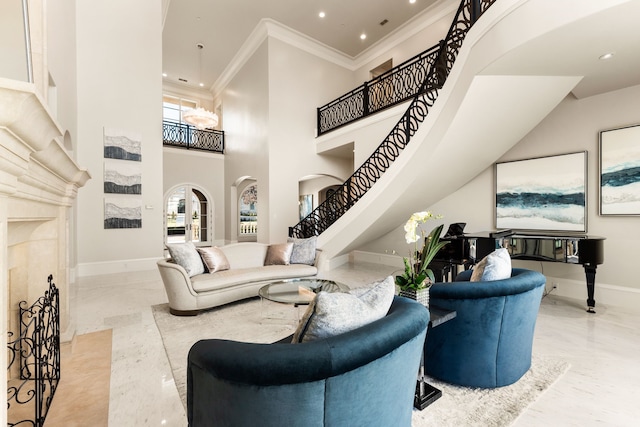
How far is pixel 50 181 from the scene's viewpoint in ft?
6.83

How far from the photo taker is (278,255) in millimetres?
4703

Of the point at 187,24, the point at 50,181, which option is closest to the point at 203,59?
the point at 187,24

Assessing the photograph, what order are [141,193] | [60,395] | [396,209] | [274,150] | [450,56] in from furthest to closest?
[274,150] < [141,193] < [396,209] < [450,56] < [60,395]

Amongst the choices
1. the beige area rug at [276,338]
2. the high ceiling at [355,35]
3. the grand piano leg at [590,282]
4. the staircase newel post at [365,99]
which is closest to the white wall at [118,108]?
the high ceiling at [355,35]

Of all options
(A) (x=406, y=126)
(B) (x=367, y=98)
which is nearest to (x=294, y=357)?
(A) (x=406, y=126)

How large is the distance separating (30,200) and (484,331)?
311 centimetres

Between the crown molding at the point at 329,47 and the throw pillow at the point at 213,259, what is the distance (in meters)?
6.18

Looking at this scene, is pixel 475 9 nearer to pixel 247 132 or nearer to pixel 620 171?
pixel 620 171

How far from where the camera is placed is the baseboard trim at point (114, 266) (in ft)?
19.4

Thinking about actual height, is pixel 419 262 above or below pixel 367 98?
below

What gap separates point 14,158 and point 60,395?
1877 mm

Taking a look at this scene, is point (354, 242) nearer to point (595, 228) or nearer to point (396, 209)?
point (396, 209)

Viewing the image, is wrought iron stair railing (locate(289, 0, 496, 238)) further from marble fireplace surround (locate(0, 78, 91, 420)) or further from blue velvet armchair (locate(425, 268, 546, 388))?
marble fireplace surround (locate(0, 78, 91, 420))

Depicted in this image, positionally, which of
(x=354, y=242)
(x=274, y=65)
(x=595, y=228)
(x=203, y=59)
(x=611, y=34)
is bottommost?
(x=354, y=242)
